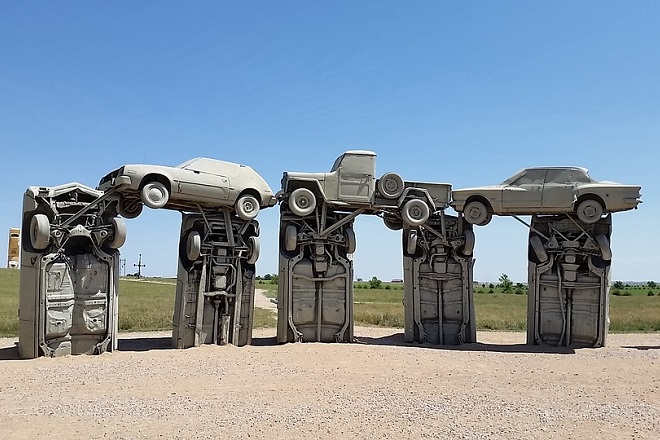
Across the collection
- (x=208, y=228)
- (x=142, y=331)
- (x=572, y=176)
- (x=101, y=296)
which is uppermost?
(x=572, y=176)

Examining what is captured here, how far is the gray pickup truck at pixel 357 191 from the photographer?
1928 cm

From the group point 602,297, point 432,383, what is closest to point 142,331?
point 432,383

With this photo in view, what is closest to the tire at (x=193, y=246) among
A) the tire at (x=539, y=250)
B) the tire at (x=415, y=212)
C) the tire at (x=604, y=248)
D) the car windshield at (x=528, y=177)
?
the tire at (x=415, y=212)

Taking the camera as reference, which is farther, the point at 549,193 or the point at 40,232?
the point at 549,193

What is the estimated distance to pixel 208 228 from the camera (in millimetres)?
18125

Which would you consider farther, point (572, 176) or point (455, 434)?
point (572, 176)

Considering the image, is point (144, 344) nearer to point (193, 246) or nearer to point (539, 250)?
point (193, 246)

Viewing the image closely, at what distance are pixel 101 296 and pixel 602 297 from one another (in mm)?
14703

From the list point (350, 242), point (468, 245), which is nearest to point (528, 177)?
point (468, 245)

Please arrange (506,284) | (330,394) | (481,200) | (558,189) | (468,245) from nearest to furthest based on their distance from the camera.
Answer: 1. (330,394)
2. (558,189)
3. (481,200)
4. (468,245)
5. (506,284)

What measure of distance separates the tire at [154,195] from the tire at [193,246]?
1386mm

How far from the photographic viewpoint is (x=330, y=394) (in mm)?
11430

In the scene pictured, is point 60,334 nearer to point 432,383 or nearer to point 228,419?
point 228,419

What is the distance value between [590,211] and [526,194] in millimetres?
1940
